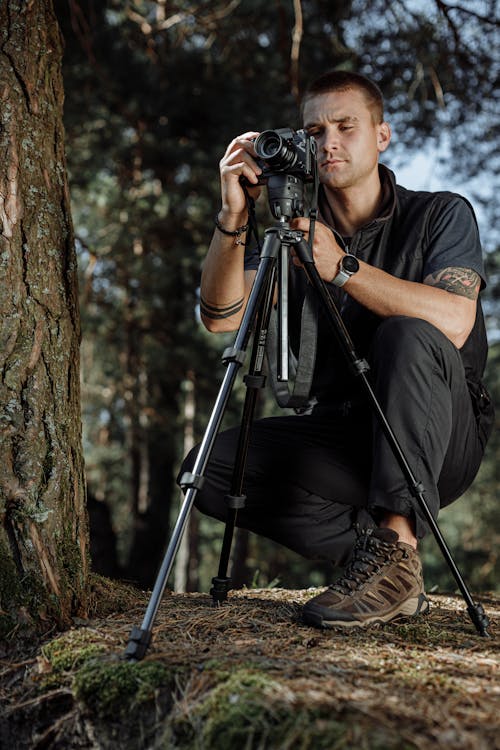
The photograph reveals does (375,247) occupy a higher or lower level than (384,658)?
higher

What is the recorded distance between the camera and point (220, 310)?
3127 millimetres

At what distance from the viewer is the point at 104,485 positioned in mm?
14164

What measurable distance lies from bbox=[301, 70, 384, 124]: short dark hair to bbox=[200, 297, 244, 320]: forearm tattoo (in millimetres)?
1072

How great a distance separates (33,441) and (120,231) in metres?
7.16

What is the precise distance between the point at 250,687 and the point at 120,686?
357 millimetres

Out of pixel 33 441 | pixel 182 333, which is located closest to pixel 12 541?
pixel 33 441

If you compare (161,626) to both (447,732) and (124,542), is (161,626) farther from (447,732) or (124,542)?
(124,542)

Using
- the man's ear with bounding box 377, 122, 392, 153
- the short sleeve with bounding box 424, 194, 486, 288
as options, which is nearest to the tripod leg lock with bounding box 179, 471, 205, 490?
the short sleeve with bounding box 424, 194, 486, 288

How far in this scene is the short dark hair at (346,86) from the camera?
3.29 m

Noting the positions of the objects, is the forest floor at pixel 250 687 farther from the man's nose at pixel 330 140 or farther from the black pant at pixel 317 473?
the man's nose at pixel 330 140

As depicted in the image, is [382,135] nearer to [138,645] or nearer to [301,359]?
[301,359]

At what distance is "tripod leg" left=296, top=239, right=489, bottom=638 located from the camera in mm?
2381

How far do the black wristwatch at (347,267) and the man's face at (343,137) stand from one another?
720 millimetres

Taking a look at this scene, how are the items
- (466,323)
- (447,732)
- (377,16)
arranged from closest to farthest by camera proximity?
(447,732), (466,323), (377,16)
